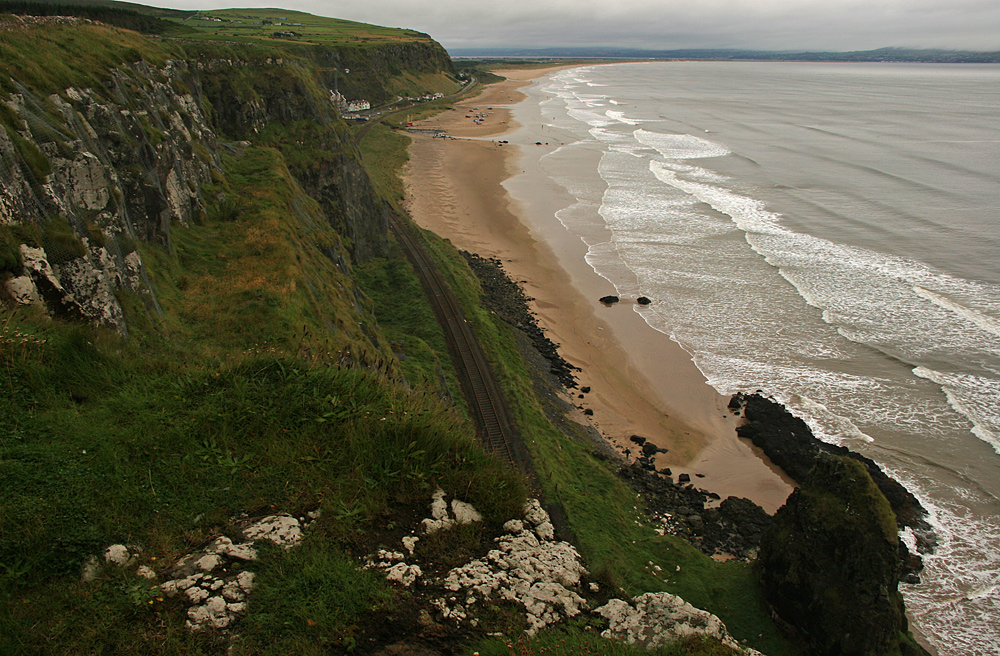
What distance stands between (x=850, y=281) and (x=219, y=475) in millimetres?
38152

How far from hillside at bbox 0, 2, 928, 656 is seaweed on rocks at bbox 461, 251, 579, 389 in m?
9.02

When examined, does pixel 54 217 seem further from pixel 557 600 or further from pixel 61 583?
pixel 557 600

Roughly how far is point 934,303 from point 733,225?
1649 cm

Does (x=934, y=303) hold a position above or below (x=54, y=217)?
below

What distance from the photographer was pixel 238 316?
14.4 meters

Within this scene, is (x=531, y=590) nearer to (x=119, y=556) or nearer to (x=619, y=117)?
(x=119, y=556)

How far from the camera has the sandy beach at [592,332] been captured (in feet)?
70.4

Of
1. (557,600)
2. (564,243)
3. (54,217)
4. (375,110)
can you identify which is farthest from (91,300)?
(375,110)

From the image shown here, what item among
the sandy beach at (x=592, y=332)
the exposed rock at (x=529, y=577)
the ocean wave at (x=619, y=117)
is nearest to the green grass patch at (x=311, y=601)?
the exposed rock at (x=529, y=577)

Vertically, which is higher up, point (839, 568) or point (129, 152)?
point (129, 152)

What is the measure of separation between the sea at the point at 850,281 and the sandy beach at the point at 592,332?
68.1 inches

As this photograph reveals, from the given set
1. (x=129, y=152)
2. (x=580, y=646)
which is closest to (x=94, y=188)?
(x=129, y=152)

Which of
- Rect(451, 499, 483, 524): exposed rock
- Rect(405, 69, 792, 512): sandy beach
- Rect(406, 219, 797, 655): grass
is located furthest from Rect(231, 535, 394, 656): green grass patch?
Rect(405, 69, 792, 512): sandy beach

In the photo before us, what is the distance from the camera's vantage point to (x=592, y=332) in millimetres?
29984
